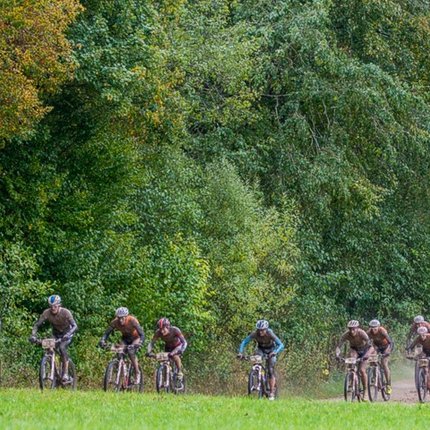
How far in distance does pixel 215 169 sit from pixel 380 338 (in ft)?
24.3

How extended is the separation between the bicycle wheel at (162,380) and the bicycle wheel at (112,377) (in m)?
1.64

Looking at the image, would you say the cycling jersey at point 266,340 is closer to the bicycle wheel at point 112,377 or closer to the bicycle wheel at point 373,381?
the bicycle wheel at point 112,377

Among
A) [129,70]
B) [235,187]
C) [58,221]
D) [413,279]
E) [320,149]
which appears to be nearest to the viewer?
[129,70]

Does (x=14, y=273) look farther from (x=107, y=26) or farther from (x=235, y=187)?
(x=235, y=187)

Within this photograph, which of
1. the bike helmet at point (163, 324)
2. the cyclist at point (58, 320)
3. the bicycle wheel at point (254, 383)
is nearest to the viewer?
the cyclist at point (58, 320)

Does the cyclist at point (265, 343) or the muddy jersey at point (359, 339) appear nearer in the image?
the cyclist at point (265, 343)

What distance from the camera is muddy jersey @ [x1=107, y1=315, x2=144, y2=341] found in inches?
1145

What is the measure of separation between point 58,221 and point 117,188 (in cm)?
208

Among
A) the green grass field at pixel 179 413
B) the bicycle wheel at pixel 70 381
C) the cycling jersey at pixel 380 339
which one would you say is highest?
the cycling jersey at pixel 380 339

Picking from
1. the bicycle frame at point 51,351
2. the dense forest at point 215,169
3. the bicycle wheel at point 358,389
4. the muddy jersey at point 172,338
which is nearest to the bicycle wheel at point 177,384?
the muddy jersey at point 172,338

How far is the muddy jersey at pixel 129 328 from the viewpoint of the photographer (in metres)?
29.1

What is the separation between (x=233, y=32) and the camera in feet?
128

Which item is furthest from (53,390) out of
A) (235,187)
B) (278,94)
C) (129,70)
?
(278,94)

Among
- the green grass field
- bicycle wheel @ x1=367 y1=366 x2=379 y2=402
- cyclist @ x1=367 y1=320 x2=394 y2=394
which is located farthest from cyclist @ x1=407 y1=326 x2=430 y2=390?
the green grass field
